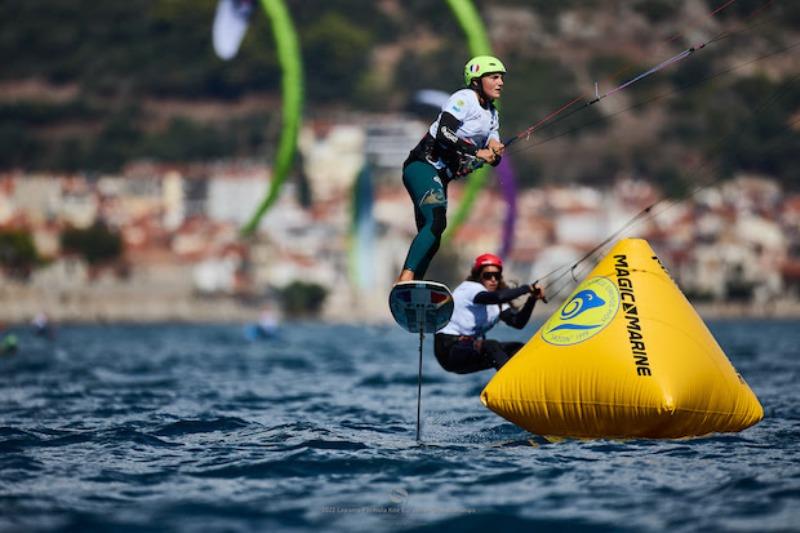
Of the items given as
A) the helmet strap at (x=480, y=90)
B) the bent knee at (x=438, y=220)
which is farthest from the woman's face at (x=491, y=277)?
the helmet strap at (x=480, y=90)

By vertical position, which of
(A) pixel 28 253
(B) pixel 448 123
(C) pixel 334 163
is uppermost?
(C) pixel 334 163

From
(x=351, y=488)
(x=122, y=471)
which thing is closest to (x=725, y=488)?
(x=351, y=488)

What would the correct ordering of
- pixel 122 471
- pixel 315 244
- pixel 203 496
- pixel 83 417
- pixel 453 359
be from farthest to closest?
pixel 315 244
pixel 83 417
pixel 453 359
pixel 122 471
pixel 203 496

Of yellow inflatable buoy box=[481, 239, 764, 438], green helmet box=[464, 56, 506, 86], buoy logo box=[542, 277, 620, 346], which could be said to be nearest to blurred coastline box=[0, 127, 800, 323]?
buoy logo box=[542, 277, 620, 346]

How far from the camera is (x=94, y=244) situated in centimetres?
14062

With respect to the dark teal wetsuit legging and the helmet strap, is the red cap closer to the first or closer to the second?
the dark teal wetsuit legging

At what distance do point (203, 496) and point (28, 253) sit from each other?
430ft

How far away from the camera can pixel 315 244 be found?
142m

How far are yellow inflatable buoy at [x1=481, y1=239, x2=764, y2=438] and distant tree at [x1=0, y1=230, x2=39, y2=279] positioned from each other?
127 metres

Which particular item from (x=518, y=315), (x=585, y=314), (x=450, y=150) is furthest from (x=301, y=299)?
(x=585, y=314)

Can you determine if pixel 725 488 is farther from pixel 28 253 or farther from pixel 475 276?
pixel 28 253

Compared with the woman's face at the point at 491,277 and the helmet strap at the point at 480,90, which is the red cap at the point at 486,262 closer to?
the woman's face at the point at 491,277

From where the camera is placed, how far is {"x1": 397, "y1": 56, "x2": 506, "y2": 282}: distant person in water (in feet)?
40.9

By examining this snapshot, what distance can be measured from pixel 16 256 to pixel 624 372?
128837 millimetres
